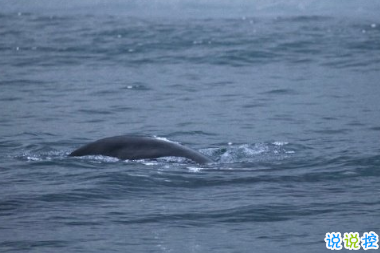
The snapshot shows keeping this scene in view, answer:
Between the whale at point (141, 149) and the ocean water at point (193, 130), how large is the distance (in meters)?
0.09

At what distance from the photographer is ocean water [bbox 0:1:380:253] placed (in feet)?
26.7

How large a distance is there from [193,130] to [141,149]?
11.5ft

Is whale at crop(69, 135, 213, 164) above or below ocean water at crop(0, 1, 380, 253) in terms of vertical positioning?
above

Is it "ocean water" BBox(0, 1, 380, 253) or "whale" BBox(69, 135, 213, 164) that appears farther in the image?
"whale" BBox(69, 135, 213, 164)

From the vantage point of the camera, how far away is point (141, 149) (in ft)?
34.4

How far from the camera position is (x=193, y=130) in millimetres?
13961

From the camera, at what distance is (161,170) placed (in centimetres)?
1012

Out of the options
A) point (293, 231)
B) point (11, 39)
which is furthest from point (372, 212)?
point (11, 39)

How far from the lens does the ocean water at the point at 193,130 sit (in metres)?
8.13

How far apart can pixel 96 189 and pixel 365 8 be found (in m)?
24.4

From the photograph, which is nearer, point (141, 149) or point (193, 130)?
point (141, 149)

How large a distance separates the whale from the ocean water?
9 centimetres

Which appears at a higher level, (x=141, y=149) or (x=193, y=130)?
(x=141, y=149)

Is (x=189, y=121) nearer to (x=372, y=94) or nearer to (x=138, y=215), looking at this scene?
(x=372, y=94)
